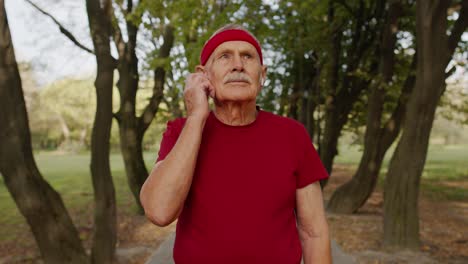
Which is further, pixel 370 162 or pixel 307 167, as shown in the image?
pixel 370 162

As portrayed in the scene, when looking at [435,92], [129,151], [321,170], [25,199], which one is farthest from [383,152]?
[321,170]

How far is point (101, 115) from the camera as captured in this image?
18.9 ft

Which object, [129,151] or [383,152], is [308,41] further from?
[129,151]

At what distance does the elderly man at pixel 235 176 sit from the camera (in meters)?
1.61

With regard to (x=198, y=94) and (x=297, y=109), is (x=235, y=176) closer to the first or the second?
(x=198, y=94)

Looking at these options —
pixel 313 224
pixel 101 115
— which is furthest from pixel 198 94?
pixel 101 115

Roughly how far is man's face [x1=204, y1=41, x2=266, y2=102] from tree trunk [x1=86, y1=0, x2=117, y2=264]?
14.0 ft

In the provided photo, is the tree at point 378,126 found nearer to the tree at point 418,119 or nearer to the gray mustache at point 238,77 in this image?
the tree at point 418,119

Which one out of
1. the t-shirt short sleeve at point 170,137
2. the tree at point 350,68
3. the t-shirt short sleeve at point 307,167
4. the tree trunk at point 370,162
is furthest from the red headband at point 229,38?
the tree at point 350,68

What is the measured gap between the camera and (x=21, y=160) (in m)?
4.81

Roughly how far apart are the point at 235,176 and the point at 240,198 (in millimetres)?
87

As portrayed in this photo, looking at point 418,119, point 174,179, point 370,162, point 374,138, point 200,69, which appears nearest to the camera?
point 174,179

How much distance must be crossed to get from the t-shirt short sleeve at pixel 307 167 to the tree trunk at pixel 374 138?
25.0 ft

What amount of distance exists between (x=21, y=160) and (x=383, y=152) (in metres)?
7.92
